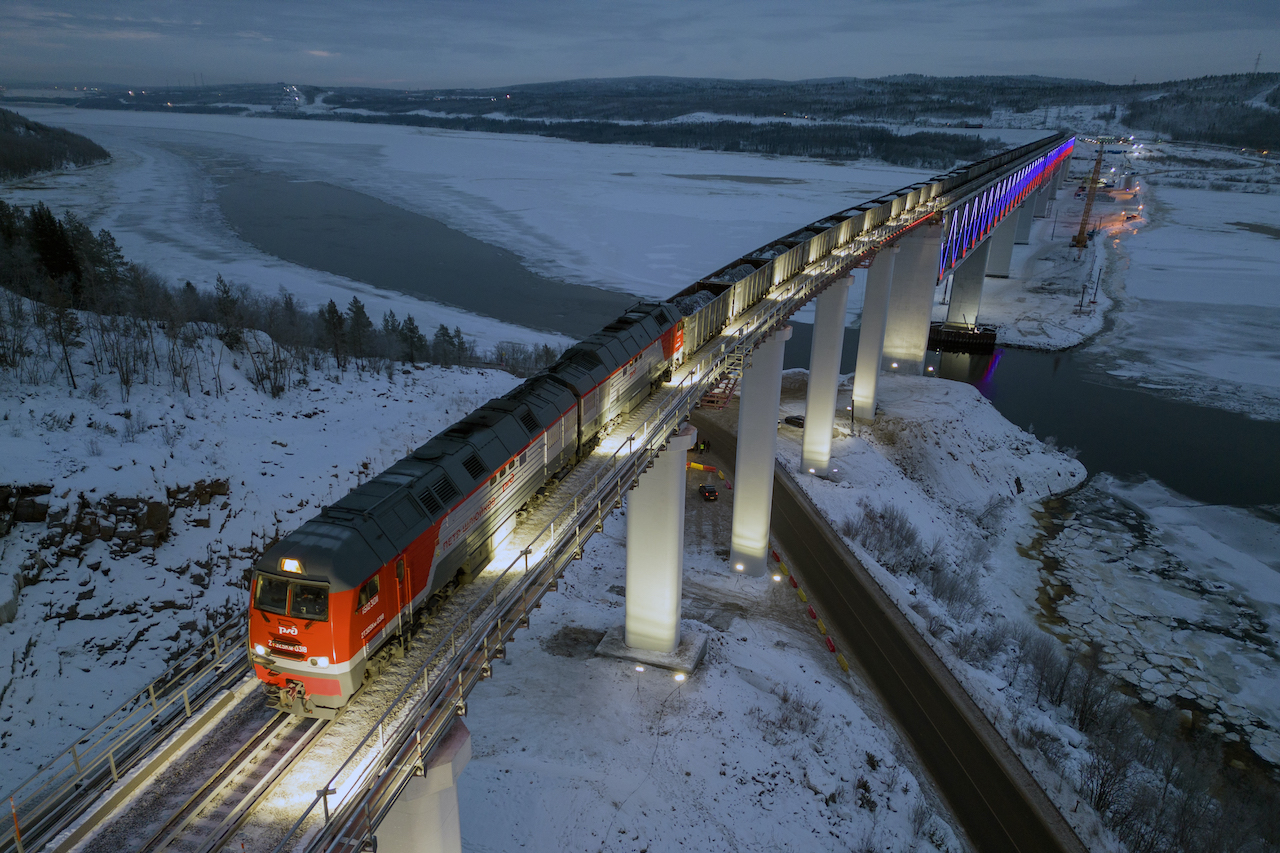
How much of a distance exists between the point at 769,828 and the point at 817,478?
25923 millimetres

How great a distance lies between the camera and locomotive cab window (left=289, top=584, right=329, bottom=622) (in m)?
12.6

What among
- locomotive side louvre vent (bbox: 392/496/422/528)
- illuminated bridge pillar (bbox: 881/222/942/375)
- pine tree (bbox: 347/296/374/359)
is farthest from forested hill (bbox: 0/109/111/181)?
locomotive side louvre vent (bbox: 392/496/422/528)

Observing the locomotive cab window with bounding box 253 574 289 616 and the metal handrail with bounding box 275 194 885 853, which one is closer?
the metal handrail with bounding box 275 194 885 853

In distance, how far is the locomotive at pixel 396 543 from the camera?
41.9 feet

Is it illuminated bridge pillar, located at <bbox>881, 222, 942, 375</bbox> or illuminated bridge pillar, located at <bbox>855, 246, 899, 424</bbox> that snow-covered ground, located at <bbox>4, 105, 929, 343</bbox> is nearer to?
illuminated bridge pillar, located at <bbox>881, 222, 942, 375</bbox>

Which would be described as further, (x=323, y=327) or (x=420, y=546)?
(x=323, y=327)

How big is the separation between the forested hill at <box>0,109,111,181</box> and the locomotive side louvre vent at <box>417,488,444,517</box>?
98.4 metres

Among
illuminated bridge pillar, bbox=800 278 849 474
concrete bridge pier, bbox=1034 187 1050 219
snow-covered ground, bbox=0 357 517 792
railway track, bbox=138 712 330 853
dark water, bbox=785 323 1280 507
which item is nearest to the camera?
railway track, bbox=138 712 330 853

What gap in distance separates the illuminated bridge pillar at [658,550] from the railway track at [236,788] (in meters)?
12.0

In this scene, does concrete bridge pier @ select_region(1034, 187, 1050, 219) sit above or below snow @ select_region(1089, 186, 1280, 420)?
above

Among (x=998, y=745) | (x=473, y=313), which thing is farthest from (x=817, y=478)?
(x=473, y=313)

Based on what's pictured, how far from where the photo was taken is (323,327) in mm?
54188

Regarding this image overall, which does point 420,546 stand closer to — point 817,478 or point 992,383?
point 817,478

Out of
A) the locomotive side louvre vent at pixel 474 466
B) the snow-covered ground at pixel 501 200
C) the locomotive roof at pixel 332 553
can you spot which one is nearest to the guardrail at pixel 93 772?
the locomotive roof at pixel 332 553
